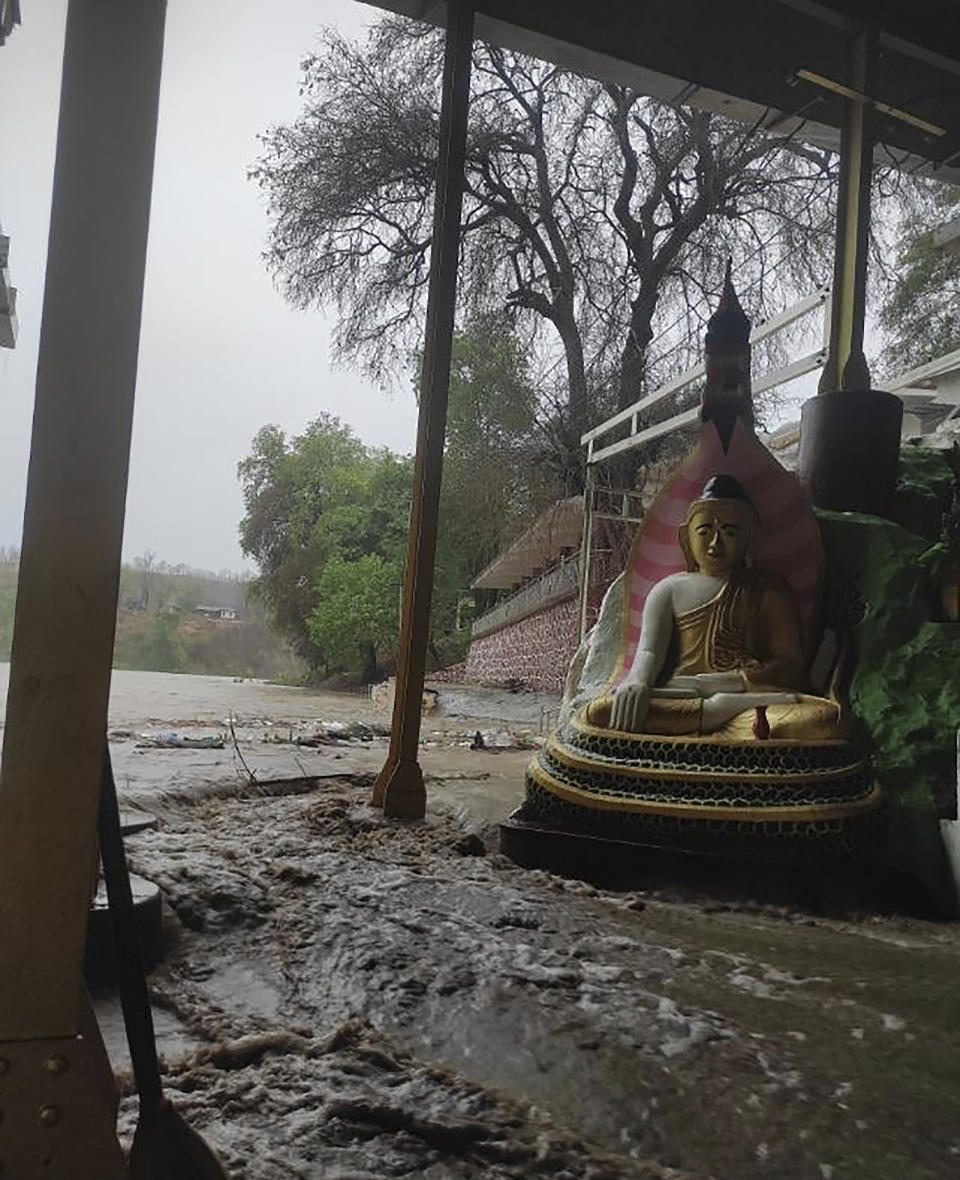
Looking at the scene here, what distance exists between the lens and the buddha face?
3.47 meters

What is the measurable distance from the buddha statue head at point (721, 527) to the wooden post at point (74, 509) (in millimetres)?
2818

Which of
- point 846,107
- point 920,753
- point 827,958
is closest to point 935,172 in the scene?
point 846,107

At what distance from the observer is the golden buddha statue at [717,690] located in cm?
285

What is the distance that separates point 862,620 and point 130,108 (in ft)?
9.86

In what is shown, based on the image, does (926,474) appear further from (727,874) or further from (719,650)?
(727,874)

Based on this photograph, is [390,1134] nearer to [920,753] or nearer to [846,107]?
[920,753]

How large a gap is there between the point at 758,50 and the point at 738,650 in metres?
3.38

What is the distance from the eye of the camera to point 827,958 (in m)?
2.21

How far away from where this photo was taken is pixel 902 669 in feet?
10.3

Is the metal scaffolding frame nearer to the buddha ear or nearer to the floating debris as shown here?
the buddha ear

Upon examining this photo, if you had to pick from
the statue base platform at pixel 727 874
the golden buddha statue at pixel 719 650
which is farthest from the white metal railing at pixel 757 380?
the statue base platform at pixel 727 874

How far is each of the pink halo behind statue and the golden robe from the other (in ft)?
0.44

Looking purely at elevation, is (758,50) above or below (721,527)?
above

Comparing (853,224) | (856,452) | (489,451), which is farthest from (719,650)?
(489,451)
